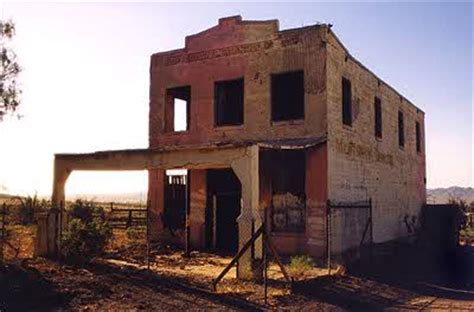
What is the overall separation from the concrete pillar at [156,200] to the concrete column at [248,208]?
713 cm

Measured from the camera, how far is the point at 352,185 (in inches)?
729

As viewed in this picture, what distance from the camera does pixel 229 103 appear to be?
768 inches

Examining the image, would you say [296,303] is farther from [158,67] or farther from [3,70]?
[158,67]

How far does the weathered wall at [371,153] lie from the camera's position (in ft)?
56.3

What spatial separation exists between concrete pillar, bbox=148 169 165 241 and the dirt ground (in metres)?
3.13

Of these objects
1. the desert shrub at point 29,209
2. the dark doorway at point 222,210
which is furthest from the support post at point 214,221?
the desert shrub at point 29,209

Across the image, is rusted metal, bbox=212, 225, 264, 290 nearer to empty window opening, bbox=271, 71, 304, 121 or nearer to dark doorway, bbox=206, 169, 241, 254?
dark doorway, bbox=206, 169, 241, 254

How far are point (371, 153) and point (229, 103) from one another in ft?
19.9

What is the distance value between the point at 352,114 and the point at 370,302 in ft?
28.2

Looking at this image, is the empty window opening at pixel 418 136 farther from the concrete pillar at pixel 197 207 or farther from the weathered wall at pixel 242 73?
the concrete pillar at pixel 197 207

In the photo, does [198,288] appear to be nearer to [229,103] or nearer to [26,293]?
[26,293]

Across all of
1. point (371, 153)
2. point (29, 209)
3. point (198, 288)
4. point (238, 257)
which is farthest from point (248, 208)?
point (29, 209)

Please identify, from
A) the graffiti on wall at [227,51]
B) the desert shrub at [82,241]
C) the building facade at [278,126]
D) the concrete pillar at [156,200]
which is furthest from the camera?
the concrete pillar at [156,200]

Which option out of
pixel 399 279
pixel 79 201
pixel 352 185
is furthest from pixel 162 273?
pixel 79 201
